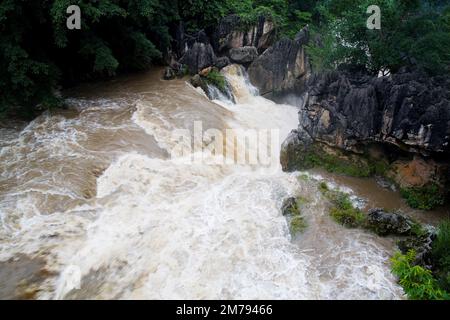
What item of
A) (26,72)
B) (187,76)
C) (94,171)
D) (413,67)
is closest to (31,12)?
(26,72)

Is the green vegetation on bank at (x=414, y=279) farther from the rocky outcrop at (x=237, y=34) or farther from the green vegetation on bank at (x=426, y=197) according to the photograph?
the rocky outcrop at (x=237, y=34)

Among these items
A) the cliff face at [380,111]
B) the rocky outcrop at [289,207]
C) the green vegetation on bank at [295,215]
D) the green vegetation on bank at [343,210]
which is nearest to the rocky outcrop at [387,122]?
the cliff face at [380,111]

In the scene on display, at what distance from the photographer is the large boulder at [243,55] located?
19453 mm

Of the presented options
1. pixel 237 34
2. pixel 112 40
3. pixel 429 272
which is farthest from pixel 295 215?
pixel 237 34

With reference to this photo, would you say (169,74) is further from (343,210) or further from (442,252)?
(442,252)

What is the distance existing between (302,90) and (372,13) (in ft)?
23.6

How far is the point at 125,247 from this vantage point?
8.05 meters

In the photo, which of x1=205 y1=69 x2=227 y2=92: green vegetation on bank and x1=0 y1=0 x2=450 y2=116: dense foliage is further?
x1=205 y1=69 x2=227 y2=92: green vegetation on bank

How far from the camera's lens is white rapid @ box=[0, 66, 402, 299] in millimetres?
7160

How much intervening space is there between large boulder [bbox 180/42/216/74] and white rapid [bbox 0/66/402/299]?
18.8 feet

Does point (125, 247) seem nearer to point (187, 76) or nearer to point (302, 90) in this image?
point (187, 76)

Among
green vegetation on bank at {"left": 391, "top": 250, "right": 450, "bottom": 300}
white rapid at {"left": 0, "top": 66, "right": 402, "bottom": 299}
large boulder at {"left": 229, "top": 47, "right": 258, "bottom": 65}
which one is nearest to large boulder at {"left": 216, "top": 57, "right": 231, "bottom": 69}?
large boulder at {"left": 229, "top": 47, "right": 258, "bottom": 65}

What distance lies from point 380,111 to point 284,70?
9310 mm

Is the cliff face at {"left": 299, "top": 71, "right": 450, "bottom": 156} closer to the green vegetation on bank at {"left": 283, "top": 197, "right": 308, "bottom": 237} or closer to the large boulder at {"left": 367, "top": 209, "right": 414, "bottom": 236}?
the large boulder at {"left": 367, "top": 209, "right": 414, "bottom": 236}
